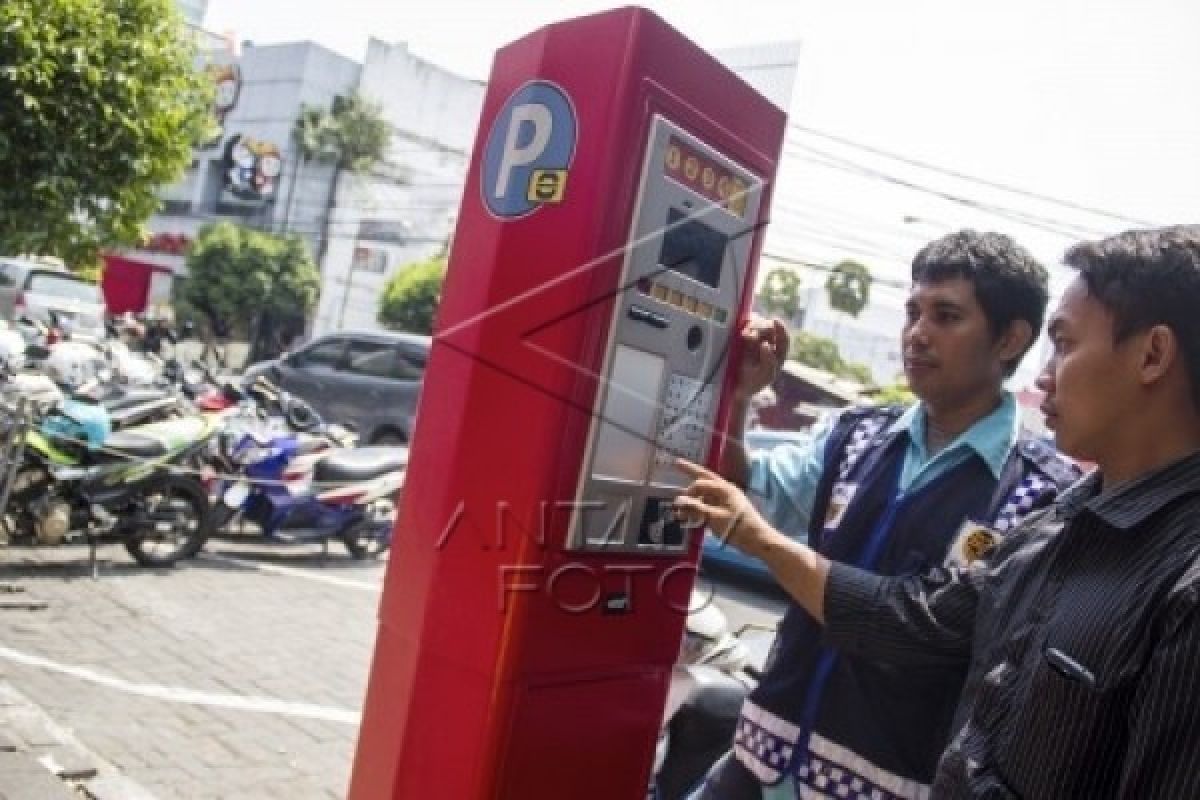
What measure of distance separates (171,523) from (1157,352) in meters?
5.32

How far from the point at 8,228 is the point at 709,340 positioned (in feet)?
14.2

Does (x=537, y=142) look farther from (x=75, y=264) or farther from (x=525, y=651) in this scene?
(x=75, y=264)

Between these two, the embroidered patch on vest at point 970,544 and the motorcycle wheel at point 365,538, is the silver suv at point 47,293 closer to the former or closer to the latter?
the motorcycle wheel at point 365,538

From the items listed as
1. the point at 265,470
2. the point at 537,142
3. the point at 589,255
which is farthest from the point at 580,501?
the point at 265,470

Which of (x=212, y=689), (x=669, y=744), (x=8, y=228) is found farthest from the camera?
(x=8, y=228)

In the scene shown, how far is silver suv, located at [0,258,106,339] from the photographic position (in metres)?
13.5

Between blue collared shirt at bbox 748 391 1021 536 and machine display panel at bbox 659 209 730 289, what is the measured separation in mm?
446

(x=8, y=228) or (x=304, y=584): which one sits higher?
(x=8, y=228)

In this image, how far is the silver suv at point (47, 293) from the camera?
13.5 m

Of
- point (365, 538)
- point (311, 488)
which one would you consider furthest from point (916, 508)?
point (365, 538)

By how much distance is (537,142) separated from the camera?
1.97 meters

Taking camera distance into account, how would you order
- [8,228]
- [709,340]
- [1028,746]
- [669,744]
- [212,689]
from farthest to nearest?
[8,228]
[212,689]
[669,744]
[709,340]
[1028,746]

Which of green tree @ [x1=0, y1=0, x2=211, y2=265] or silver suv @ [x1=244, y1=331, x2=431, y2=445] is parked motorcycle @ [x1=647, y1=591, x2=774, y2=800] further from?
silver suv @ [x1=244, y1=331, x2=431, y2=445]

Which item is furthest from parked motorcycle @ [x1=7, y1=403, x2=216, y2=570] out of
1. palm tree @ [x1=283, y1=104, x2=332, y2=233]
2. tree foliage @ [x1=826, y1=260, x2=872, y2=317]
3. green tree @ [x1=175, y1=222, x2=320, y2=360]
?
tree foliage @ [x1=826, y1=260, x2=872, y2=317]
